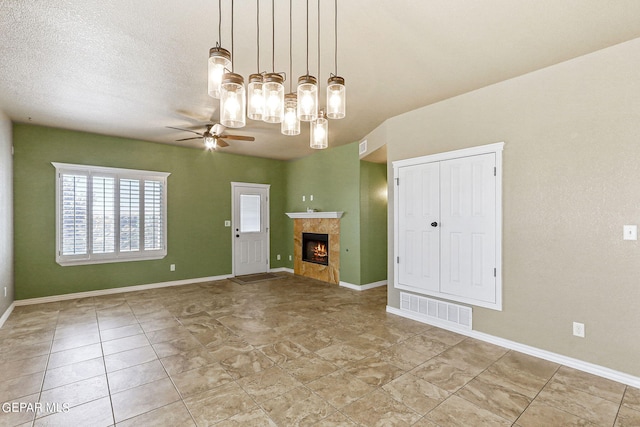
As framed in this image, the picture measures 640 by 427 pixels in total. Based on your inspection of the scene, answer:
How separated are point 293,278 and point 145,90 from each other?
462 centimetres

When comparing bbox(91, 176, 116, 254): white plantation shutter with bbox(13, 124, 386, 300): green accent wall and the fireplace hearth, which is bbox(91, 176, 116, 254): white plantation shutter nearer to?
bbox(13, 124, 386, 300): green accent wall

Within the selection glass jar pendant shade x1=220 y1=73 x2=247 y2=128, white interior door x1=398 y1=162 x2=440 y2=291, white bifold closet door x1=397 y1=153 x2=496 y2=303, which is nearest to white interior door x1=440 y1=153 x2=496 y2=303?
white bifold closet door x1=397 y1=153 x2=496 y2=303

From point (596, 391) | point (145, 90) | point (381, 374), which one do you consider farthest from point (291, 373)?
point (145, 90)

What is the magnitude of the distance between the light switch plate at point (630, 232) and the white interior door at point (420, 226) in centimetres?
166

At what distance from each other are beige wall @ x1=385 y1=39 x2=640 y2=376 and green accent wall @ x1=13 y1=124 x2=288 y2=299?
5172 millimetres

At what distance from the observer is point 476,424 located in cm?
201

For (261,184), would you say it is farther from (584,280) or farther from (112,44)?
(584,280)

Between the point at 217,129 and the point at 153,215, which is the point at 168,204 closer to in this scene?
the point at 153,215

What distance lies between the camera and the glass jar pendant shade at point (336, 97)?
77.0 inches

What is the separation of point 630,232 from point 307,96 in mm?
2869

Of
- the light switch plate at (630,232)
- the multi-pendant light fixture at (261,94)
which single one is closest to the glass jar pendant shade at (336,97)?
the multi-pendant light fixture at (261,94)

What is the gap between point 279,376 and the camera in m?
2.63

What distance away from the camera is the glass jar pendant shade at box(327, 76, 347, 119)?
6.42ft

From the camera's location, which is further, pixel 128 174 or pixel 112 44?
pixel 128 174
